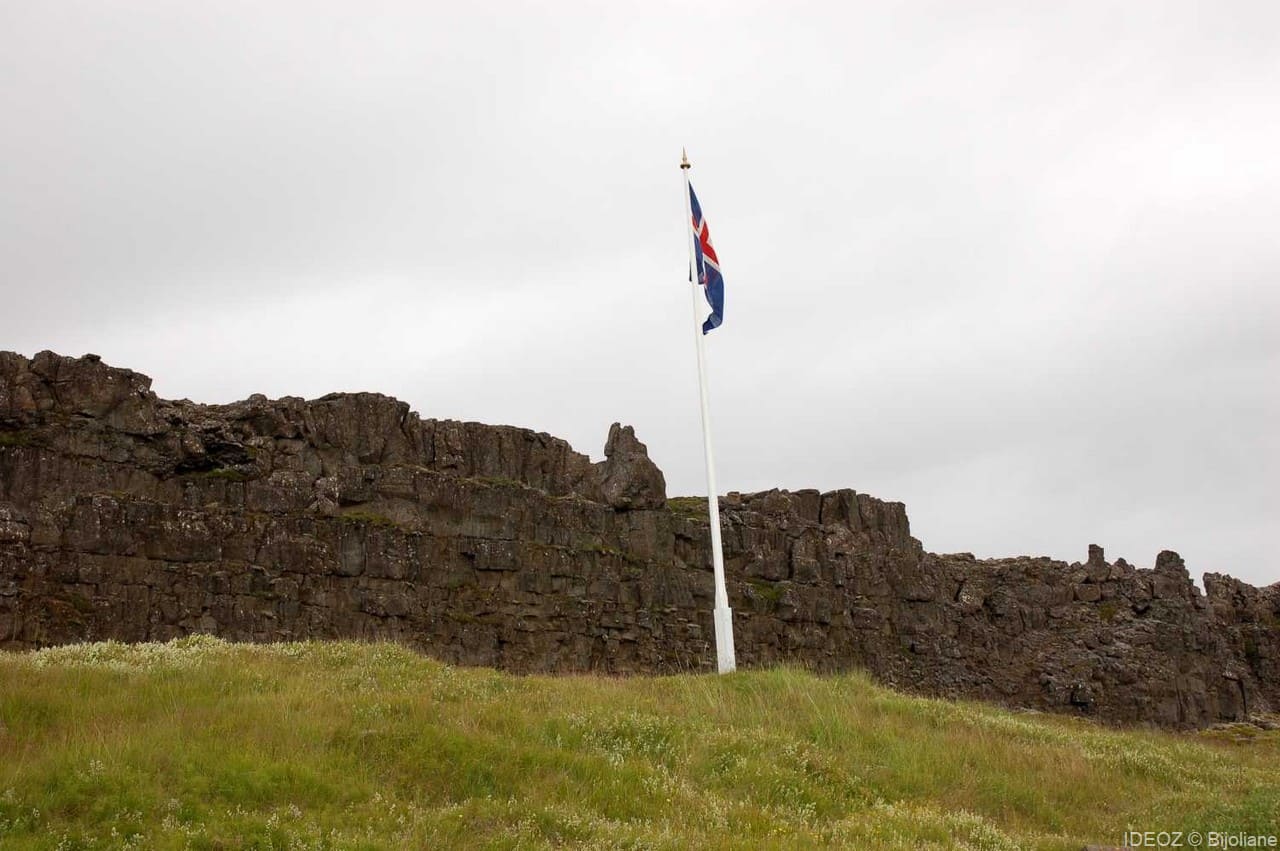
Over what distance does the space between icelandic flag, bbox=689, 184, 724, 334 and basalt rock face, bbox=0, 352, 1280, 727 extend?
10545 mm

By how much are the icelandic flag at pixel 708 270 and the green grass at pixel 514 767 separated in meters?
8.05

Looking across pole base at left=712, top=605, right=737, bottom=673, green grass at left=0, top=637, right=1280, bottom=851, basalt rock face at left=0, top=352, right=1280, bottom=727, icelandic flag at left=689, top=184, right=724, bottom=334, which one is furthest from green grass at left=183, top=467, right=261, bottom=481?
pole base at left=712, top=605, right=737, bottom=673

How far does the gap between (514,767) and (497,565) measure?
18562 mm

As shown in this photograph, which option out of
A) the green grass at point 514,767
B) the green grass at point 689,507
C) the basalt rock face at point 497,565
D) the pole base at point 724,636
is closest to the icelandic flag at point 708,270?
the pole base at point 724,636

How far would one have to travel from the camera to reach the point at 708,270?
25.1m

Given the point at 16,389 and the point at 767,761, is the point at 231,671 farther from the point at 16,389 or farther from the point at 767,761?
the point at 16,389

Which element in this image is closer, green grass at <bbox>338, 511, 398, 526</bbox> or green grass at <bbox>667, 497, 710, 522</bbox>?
green grass at <bbox>338, 511, 398, 526</bbox>

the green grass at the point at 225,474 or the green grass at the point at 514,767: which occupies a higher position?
the green grass at the point at 225,474

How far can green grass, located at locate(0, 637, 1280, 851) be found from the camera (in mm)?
11930

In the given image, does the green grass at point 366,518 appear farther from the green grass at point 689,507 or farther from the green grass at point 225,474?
the green grass at point 689,507

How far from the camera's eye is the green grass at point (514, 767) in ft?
39.1

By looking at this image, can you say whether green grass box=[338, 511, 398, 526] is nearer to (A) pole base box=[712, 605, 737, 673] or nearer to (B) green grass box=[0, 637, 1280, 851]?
(B) green grass box=[0, 637, 1280, 851]

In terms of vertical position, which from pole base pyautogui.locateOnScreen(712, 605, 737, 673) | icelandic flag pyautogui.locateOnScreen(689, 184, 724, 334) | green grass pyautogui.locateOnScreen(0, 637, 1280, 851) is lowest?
green grass pyautogui.locateOnScreen(0, 637, 1280, 851)

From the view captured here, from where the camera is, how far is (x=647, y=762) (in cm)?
1486
